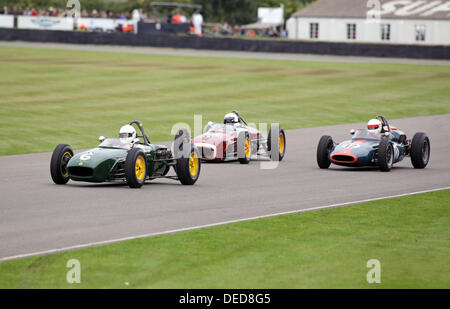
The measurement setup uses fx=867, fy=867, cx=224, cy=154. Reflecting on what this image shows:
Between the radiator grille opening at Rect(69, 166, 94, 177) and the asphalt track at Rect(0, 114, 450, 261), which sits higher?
the radiator grille opening at Rect(69, 166, 94, 177)

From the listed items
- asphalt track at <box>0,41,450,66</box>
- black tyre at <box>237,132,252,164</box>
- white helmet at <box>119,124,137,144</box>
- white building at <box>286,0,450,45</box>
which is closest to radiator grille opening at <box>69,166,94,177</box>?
white helmet at <box>119,124,137,144</box>

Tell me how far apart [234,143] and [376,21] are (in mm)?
58235

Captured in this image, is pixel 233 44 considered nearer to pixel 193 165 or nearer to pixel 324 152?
pixel 324 152

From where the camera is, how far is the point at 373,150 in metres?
18.2

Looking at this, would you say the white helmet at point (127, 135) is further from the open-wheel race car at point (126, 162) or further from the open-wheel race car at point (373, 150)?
the open-wheel race car at point (373, 150)

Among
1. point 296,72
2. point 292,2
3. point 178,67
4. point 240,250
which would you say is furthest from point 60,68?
point 292,2

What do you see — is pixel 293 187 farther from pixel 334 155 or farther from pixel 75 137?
pixel 75 137

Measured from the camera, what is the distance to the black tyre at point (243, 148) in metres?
19.3

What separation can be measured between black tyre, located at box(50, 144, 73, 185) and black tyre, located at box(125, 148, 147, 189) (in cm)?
117

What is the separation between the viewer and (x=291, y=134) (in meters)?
26.0

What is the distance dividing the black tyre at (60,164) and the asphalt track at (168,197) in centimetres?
22

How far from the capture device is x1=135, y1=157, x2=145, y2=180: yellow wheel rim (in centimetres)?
1494

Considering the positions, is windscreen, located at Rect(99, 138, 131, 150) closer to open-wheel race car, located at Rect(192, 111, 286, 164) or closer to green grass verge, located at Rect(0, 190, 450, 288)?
open-wheel race car, located at Rect(192, 111, 286, 164)

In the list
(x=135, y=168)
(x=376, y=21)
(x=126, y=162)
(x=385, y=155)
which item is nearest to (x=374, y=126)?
(x=385, y=155)
